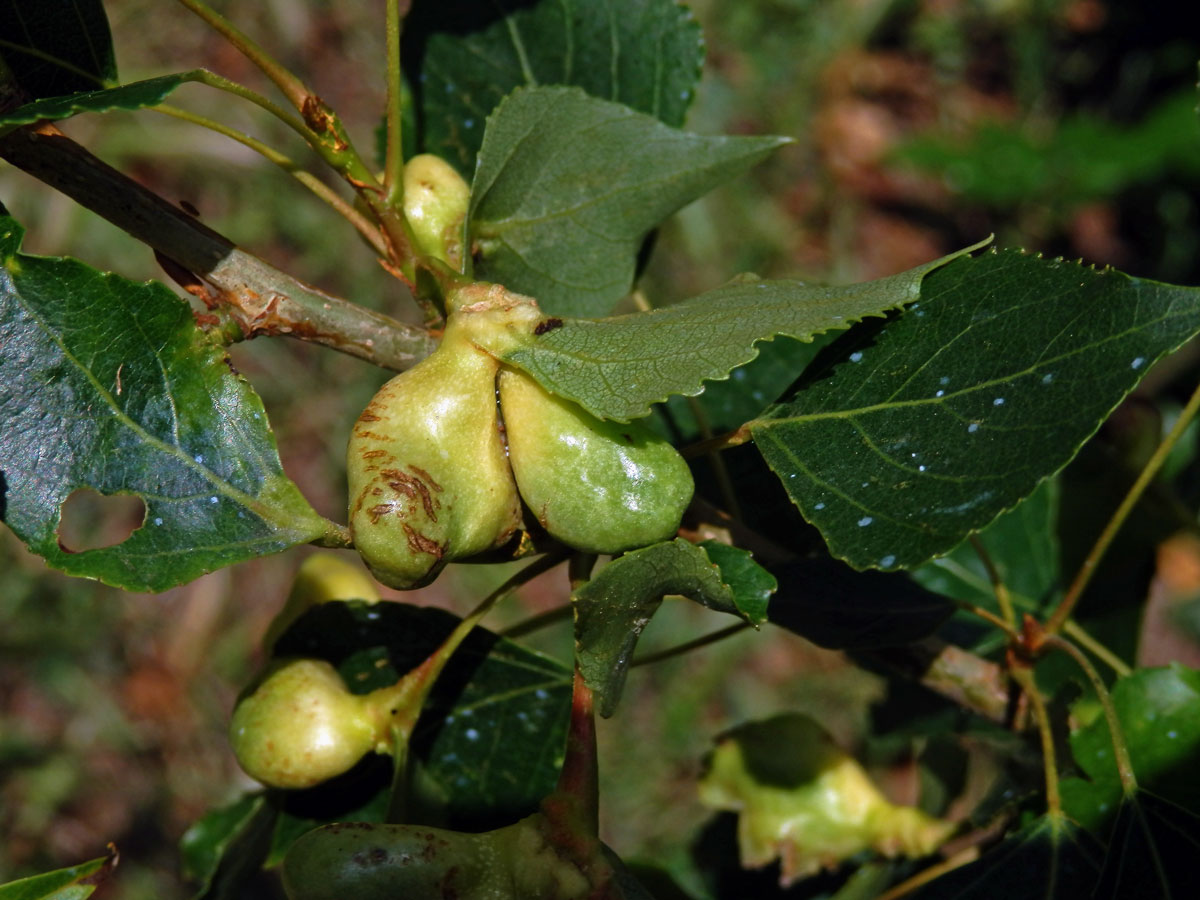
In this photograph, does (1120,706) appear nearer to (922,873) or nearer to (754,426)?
(922,873)

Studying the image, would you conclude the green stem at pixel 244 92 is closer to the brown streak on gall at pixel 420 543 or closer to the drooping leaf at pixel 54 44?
the drooping leaf at pixel 54 44

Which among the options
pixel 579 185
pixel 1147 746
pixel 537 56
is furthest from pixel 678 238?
pixel 1147 746

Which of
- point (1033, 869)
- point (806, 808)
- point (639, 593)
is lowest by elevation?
point (806, 808)

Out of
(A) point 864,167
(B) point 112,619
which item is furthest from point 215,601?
(A) point 864,167

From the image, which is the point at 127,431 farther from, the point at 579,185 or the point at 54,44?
the point at 579,185

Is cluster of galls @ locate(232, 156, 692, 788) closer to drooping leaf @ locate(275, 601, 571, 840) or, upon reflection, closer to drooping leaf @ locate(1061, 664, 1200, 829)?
drooping leaf @ locate(275, 601, 571, 840)

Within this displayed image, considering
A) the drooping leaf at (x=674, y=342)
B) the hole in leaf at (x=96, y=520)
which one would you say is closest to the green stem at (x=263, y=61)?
the drooping leaf at (x=674, y=342)
